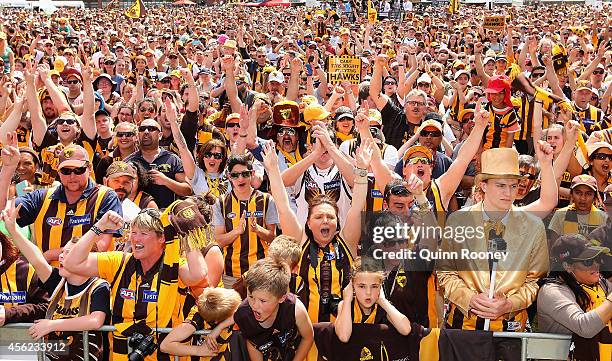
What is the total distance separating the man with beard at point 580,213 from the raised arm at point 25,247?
327 centimetres

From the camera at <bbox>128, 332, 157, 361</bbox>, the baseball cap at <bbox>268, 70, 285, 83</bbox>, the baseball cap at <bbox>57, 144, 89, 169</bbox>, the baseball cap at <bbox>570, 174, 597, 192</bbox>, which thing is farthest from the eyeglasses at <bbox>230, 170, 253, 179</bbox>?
the baseball cap at <bbox>268, 70, 285, 83</bbox>

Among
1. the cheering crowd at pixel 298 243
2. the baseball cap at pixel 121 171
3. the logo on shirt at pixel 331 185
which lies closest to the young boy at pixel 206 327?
the cheering crowd at pixel 298 243

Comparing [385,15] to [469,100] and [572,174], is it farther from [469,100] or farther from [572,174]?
[572,174]

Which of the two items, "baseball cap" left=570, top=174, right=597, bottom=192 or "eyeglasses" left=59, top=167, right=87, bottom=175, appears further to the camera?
"baseball cap" left=570, top=174, right=597, bottom=192

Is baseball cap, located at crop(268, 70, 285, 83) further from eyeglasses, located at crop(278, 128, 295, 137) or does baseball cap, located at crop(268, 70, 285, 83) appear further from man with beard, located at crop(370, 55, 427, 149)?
eyeglasses, located at crop(278, 128, 295, 137)

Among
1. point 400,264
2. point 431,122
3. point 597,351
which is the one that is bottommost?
point 597,351

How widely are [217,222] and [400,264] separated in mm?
1558

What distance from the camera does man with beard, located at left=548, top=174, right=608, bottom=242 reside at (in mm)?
5141

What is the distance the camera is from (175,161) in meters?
6.21

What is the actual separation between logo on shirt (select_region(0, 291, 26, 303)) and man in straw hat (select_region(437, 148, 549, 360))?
2.33 meters

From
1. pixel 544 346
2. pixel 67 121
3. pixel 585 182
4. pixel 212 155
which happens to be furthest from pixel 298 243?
pixel 67 121

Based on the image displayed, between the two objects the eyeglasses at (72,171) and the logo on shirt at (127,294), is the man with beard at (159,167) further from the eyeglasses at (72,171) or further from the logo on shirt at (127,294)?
the logo on shirt at (127,294)

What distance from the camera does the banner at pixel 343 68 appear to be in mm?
9180

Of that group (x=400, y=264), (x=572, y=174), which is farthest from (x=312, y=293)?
(x=572, y=174)
